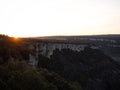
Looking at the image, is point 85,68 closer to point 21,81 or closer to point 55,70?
point 55,70

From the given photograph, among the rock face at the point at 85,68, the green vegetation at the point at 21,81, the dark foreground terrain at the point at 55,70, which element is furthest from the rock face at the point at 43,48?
the green vegetation at the point at 21,81

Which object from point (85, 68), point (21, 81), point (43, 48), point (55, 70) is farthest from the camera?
point (85, 68)

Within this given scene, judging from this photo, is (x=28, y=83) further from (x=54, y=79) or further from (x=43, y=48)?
(x=43, y=48)

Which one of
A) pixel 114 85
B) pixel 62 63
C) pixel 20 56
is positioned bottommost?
pixel 114 85

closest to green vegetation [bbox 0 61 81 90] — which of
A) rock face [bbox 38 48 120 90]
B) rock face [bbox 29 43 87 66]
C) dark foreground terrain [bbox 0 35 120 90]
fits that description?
dark foreground terrain [bbox 0 35 120 90]

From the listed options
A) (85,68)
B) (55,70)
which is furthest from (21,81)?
(85,68)

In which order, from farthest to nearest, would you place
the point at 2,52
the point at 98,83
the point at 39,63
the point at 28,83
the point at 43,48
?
the point at 98,83, the point at 43,48, the point at 39,63, the point at 2,52, the point at 28,83

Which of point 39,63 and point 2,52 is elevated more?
point 2,52

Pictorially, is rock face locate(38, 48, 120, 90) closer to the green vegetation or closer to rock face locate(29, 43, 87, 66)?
rock face locate(29, 43, 87, 66)

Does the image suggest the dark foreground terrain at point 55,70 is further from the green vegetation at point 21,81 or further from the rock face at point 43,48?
the rock face at point 43,48

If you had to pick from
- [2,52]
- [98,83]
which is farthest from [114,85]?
[2,52]

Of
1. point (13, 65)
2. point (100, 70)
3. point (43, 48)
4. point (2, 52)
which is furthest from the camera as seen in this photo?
point (100, 70)
